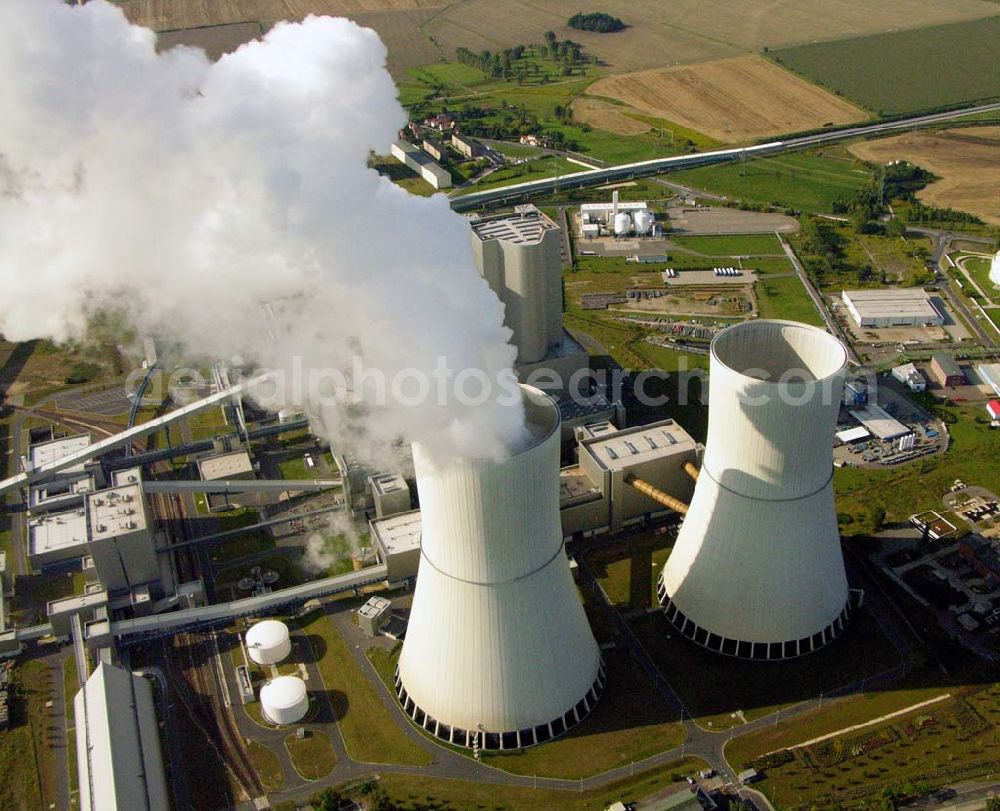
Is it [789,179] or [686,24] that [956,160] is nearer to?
[789,179]

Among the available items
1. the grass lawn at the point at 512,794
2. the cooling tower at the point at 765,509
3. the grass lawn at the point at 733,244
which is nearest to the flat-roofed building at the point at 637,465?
the cooling tower at the point at 765,509

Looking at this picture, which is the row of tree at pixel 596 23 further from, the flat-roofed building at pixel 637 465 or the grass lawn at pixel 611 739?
the grass lawn at pixel 611 739

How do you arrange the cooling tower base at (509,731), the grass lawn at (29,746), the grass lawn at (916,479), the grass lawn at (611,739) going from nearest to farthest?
1. the grass lawn at (611,739)
2. the grass lawn at (29,746)
3. the cooling tower base at (509,731)
4. the grass lawn at (916,479)

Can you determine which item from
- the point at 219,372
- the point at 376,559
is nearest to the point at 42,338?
the point at 219,372

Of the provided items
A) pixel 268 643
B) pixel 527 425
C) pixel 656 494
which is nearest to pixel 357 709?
pixel 268 643

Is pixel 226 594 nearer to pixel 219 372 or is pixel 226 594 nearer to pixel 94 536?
pixel 94 536

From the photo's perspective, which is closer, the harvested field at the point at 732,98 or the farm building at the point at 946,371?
the farm building at the point at 946,371
